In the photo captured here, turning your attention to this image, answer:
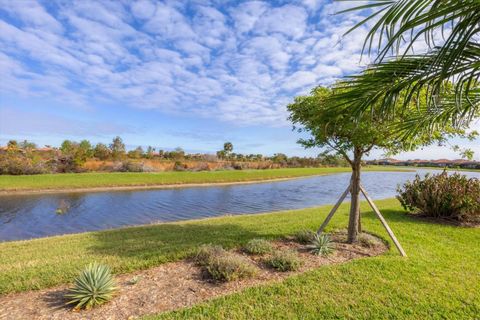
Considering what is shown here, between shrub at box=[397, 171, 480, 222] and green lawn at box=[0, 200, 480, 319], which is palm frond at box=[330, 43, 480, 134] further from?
shrub at box=[397, 171, 480, 222]

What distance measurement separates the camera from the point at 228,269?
13.5 ft

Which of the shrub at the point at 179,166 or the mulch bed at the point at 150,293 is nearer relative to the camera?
the mulch bed at the point at 150,293

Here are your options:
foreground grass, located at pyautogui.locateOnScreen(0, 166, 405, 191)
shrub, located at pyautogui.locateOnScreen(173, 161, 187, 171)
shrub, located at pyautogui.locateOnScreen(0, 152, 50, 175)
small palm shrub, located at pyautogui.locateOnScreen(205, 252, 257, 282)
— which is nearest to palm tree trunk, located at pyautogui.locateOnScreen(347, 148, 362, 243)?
small palm shrub, located at pyautogui.locateOnScreen(205, 252, 257, 282)

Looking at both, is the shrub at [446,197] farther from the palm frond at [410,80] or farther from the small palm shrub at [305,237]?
the palm frond at [410,80]

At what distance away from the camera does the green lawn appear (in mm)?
3299

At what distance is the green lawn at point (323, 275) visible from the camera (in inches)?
130

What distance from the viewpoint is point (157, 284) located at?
4004 millimetres

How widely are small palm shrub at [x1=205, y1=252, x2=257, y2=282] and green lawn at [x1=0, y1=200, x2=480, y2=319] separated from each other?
43 centimetres

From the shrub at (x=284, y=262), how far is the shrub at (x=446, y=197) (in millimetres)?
6424

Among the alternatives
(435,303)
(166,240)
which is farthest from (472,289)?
(166,240)

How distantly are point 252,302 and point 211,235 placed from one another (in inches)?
137

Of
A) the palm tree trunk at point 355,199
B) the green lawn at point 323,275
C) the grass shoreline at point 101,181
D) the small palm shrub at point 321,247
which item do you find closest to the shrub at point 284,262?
the green lawn at point 323,275

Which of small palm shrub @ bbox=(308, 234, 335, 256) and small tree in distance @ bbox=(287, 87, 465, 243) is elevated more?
small tree in distance @ bbox=(287, 87, 465, 243)

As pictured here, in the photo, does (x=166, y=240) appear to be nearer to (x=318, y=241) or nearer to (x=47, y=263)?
(x=47, y=263)
